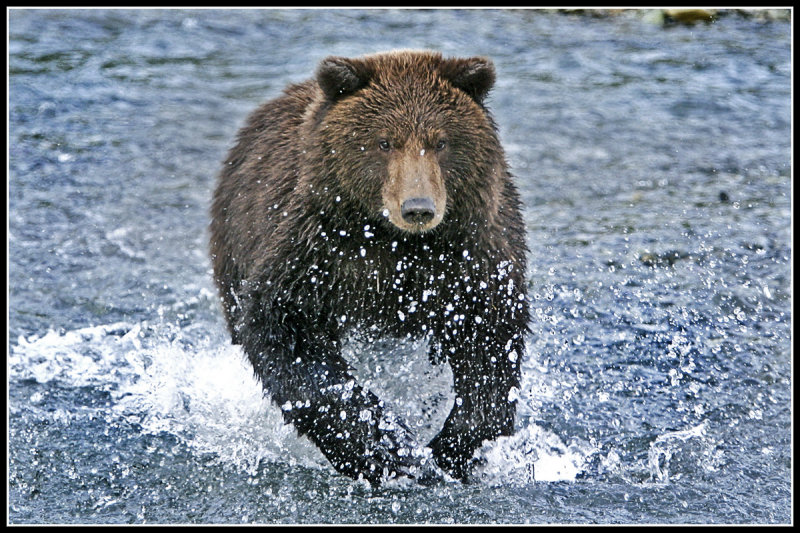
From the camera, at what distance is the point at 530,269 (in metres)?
7.43

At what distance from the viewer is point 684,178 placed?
9.18 m

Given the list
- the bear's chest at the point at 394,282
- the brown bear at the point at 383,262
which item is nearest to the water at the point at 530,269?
the brown bear at the point at 383,262

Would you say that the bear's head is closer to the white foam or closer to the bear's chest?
the bear's chest

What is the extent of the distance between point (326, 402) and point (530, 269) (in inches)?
107

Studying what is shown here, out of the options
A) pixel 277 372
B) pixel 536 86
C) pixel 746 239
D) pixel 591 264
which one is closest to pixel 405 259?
pixel 277 372

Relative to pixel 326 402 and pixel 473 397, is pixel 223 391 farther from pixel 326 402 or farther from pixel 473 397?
pixel 473 397

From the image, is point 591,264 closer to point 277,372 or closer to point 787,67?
point 277,372

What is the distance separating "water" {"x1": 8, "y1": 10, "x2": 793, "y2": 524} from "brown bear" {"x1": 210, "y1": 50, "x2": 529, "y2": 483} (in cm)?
30

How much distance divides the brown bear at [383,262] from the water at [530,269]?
0.99ft

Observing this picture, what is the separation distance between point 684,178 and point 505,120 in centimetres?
198

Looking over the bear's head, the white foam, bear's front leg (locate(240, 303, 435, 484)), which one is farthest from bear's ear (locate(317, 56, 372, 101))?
the white foam

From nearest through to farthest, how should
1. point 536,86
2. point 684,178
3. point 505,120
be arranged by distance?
point 684,178 < point 505,120 < point 536,86

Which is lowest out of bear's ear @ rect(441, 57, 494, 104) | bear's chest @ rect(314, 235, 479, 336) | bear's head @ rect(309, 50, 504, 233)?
bear's chest @ rect(314, 235, 479, 336)

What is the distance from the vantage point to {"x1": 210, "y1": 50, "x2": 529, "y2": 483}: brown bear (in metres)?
4.75
